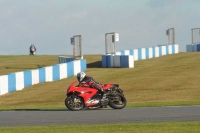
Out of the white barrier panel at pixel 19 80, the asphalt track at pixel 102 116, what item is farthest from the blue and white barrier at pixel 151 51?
the asphalt track at pixel 102 116

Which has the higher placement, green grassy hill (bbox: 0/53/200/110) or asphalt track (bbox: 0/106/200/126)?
green grassy hill (bbox: 0/53/200/110)

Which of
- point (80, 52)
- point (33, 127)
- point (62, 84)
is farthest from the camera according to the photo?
A: point (80, 52)

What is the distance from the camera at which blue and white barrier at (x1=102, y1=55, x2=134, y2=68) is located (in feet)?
121

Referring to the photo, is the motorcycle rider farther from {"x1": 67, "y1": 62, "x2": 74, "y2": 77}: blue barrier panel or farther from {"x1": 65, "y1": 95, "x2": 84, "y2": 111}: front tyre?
{"x1": 67, "y1": 62, "x2": 74, "y2": 77}: blue barrier panel

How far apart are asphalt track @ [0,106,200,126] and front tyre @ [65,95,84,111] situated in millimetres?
301

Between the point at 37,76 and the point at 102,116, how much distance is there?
48.2ft

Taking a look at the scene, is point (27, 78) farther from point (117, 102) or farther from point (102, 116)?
point (102, 116)

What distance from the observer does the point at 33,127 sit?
527 inches

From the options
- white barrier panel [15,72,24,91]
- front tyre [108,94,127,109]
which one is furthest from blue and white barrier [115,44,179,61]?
front tyre [108,94,127,109]

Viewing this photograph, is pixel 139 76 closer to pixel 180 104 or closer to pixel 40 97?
pixel 40 97

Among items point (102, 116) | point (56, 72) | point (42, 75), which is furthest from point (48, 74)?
point (102, 116)

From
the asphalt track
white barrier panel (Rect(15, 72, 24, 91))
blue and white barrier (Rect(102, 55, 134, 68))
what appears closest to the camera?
the asphalt track

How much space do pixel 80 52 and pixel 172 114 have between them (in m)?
26.1

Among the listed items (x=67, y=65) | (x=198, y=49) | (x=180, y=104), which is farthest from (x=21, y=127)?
(x=198, y=49)
